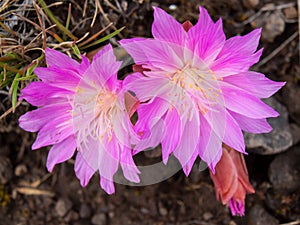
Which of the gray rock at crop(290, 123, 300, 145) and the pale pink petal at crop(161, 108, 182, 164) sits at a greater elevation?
the pale pink petal at crop(161, 108, 182, 164)

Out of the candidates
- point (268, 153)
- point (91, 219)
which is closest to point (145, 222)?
point (91, 219)

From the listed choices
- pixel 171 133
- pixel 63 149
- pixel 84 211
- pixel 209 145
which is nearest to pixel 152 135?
pixel 171 133

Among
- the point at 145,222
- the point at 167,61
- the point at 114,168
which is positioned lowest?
the point at 145,222

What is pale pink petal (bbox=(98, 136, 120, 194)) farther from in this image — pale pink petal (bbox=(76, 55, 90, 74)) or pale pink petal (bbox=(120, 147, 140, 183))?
pale pink petal (bbox=(76, 55, 90, 74))

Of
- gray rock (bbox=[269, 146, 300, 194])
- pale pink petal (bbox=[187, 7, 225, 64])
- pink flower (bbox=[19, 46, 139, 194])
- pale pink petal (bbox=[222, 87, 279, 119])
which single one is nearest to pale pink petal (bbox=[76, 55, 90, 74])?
pink flower (bbox=[19, 46, 139, 194])

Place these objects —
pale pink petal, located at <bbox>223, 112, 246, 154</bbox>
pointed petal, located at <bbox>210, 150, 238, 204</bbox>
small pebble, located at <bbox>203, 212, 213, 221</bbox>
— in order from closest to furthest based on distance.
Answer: pale pink petal, located at <bbox>223, 112, 246, 154</bbox> < pointed petal, located at <bbox>210, 150, 238, 204</bbox> < small pebble, located at <bbox>203, 212, 213, 221</bbox>

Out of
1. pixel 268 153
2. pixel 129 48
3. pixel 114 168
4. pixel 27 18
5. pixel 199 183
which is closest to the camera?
pixel 129 48

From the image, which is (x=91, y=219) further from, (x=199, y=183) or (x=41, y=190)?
(x=199, y=183)
